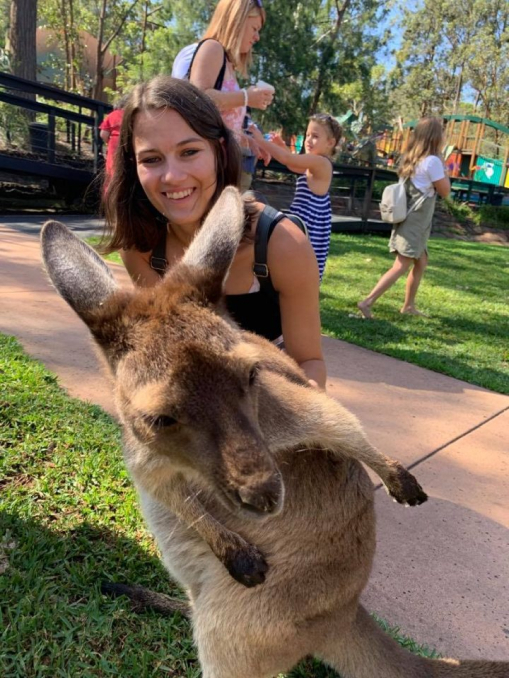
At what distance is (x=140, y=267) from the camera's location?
2463 mm

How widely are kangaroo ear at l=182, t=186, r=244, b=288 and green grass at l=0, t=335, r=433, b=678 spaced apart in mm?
1174

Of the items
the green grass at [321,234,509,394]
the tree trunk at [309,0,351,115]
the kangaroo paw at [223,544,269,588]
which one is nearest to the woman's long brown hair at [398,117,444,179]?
the green grass at [321,234,509,394]

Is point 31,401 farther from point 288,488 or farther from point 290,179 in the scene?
point 290,179

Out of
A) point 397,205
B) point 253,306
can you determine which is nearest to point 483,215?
point 397,205

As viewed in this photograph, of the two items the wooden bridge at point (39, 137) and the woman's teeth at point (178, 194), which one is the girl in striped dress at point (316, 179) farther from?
the wooden bridge at point (39, 137)

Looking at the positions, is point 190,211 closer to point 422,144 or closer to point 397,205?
point 397,205

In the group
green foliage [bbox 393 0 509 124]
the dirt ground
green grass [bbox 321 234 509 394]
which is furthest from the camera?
green foliage [bbox 393 0 509 124]

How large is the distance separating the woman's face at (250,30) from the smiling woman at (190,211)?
4.24ft

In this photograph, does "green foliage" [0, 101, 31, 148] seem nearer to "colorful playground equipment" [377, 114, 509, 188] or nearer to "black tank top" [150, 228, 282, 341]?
"black tank top" [150, 228, 282, 341]

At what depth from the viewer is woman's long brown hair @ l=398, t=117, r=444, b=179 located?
5.63m

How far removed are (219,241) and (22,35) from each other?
40.2ft

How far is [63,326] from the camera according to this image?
13.2 feet

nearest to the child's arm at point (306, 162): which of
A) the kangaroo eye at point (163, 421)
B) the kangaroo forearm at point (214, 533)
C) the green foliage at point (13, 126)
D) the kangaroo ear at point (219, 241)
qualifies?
the kangaroo ear at point (219, 241)

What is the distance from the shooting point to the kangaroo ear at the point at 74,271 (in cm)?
145
